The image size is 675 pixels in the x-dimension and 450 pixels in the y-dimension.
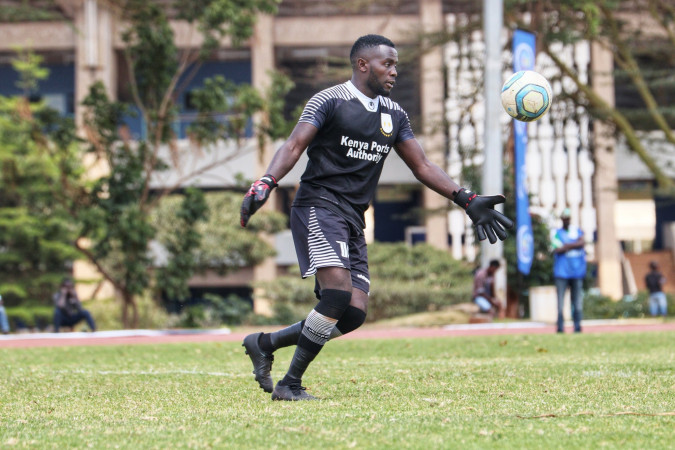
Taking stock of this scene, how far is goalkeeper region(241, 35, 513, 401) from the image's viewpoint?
5973 mm

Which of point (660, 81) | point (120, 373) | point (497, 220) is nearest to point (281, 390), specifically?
point (497, 220)

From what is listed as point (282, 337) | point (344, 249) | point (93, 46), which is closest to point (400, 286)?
point (93, 46)

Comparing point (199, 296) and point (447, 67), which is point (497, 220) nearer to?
point (447, 67)

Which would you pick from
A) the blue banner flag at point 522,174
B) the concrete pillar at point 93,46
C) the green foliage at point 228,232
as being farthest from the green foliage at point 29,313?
the blue banner flag at point 522,174

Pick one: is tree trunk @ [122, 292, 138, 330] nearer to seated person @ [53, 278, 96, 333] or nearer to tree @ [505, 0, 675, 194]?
seated person @ [53, 278, 96, 333]

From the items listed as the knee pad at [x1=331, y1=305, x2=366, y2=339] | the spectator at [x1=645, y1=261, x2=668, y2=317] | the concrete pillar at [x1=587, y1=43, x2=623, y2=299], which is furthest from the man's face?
the concrete pillar at [x1=587, y1=43, x2=623, y2=299]

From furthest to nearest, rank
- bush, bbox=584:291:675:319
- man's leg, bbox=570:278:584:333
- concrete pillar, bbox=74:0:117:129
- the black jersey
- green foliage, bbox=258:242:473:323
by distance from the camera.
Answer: concrete pillar, bbox=74:0:117:129 → green foliage, bbox=258:242:473:323 → bush, bbox=584:291:675:319 → man's leg, bbox=570:278:584:333 → the black jersey

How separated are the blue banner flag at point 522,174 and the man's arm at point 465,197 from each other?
13.0 meters

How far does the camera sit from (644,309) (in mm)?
25016

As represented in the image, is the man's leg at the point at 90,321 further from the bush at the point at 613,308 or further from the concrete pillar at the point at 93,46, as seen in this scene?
the concrete pillar at the point at 93,46

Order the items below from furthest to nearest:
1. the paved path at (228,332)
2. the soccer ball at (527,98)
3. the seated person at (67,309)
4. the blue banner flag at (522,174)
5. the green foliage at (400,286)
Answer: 1. the green foliage at (400,286)
2. the seated person at (67,309)
3. the blue banner flag at (522,174)
4. the paved path at (228,332)
5. the soccer ball at (527,98)

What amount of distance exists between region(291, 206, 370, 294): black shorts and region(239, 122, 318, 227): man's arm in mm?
342

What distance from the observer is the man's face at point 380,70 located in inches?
248

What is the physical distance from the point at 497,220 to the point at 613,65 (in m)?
36.5
